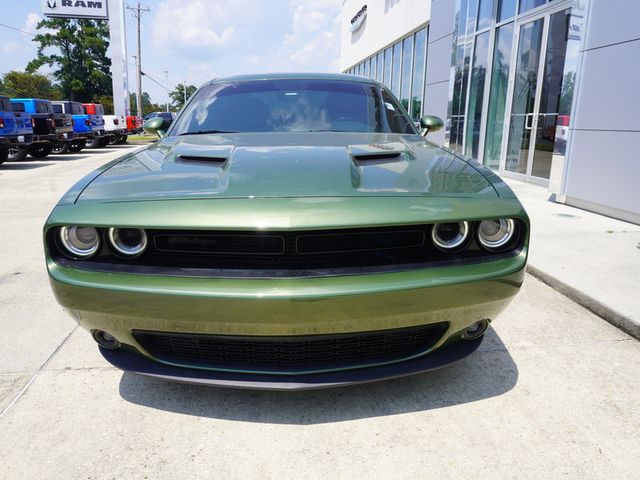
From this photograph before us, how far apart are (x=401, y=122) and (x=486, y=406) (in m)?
1.87

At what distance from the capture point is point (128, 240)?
1.77 meters

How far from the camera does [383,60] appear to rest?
19.5 meters

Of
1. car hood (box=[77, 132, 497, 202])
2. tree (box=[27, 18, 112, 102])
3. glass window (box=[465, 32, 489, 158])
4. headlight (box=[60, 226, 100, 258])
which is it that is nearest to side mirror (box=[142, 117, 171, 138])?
car hood (box=[77, 132, 497, 202])

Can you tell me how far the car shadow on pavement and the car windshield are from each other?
1.53 metres

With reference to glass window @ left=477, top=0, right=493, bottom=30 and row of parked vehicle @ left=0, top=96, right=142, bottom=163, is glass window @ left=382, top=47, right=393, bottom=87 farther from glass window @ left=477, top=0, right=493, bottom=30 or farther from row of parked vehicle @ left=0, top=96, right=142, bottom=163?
row of parked vehicle @ left=0, top=96, right=142, bottom=163

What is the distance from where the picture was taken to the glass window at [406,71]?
15406 millimetres

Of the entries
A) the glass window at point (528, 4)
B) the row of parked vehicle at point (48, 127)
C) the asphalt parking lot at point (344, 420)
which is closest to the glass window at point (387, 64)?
the row of parked vehicle at point (48, 127)

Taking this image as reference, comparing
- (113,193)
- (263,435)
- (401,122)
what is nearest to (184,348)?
(263,435)

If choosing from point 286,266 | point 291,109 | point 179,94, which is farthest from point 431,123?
point 179,94

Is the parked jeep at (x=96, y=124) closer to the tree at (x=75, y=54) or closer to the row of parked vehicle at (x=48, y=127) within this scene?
the row of parked vehicle at (x=48, y=127)

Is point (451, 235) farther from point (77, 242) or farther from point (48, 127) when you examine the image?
point (48, 127)

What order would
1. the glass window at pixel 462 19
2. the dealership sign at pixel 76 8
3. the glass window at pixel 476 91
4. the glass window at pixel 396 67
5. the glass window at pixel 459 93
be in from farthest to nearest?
the dealership sign at pixel 76 8, the glass window at pixel 396 67, the glass window at pixel 459 93, the glass window at pixel 462 19, the glass window at pixel 476 91

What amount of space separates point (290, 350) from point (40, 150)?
55.2 feet

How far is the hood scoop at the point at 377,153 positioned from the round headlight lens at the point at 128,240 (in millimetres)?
960
